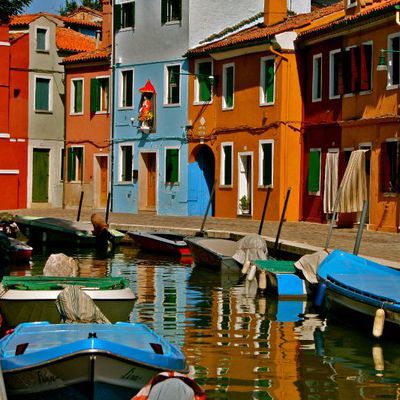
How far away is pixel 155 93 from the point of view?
157ft

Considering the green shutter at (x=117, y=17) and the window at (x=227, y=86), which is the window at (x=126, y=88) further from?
the window at (x=227, y=86)

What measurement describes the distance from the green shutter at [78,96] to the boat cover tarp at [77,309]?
38122mm

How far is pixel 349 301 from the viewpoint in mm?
18969

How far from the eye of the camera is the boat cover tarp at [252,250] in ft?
89.2

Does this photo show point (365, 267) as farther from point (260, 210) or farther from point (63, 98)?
point (63, 98)

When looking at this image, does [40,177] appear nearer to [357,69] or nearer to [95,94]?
[95,94]

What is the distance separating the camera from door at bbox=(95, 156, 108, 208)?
51.2 m

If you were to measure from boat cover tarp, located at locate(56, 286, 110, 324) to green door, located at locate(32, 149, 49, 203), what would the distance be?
125 feet

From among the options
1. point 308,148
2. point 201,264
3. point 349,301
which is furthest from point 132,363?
point 308,148

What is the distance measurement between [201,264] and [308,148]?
1121 cm

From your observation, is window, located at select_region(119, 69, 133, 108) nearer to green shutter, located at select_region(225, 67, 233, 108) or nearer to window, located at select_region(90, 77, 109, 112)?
window, located at select_region(90, 77, 109, 112)

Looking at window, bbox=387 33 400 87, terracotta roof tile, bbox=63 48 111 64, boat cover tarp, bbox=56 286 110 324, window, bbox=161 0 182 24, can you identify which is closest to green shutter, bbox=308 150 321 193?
window, bbox=387 33 400 87

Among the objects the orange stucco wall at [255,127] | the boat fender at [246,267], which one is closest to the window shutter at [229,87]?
the orange stucco wall at [255,127]

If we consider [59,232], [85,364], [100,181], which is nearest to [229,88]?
[100,181]
